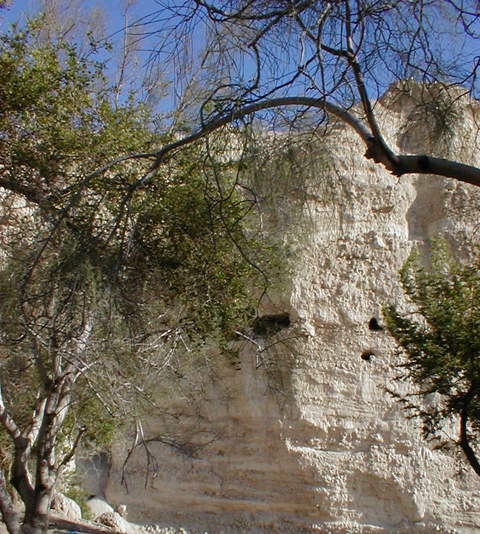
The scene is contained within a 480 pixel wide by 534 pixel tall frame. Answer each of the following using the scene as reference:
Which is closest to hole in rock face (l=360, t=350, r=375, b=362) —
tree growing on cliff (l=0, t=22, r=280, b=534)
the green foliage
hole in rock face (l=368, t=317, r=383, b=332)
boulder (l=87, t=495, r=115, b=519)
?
hole in rock face (l=368, t=317, r=383, b=332)

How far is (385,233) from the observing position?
1079cm

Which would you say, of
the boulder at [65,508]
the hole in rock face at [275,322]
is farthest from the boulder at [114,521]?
the hole in rock face at [275,322]

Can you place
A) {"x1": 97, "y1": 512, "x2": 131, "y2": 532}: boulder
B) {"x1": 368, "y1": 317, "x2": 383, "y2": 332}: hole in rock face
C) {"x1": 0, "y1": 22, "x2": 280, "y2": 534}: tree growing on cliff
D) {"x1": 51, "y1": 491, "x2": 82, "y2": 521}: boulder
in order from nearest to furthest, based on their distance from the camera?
{"x1": 0, "y1": 22, "x2": 280, "y2": 534}: tree growing on cliff < {"x1": 51, "y1": 491, "x2": 82, "y2": 521}: boulder < {"x1": 97, "y1": 512, "x2": 131, "y2": 532}: boulder < {"x1": 368, "y1": 317, "x2": 383, "y2": 332}: hole in rock face

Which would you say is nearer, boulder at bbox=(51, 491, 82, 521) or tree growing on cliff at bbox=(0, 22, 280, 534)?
tree growing on cliff at bbox=(0, 22, 280, 534)

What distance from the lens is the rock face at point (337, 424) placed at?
31.5 ft

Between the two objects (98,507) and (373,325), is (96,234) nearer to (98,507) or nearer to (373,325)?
(373,325)

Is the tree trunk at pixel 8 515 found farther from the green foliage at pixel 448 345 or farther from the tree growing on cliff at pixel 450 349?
the green foliage at pixel 448 345

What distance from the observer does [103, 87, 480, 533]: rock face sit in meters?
9.61

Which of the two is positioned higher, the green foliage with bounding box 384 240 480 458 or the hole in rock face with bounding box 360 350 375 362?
the hole in rock face with bounding box 360 350 375 362

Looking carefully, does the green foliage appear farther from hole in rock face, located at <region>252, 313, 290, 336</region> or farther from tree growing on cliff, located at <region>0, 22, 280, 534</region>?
hole in rock face, located at <region>252, 313, 290, 336</region>

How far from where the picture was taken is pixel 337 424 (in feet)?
33.0

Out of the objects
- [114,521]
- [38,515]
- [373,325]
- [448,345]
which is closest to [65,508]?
[114,521]

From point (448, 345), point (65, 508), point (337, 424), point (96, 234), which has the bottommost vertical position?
point (65, 508)

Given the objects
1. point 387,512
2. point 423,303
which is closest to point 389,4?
point 423,303
